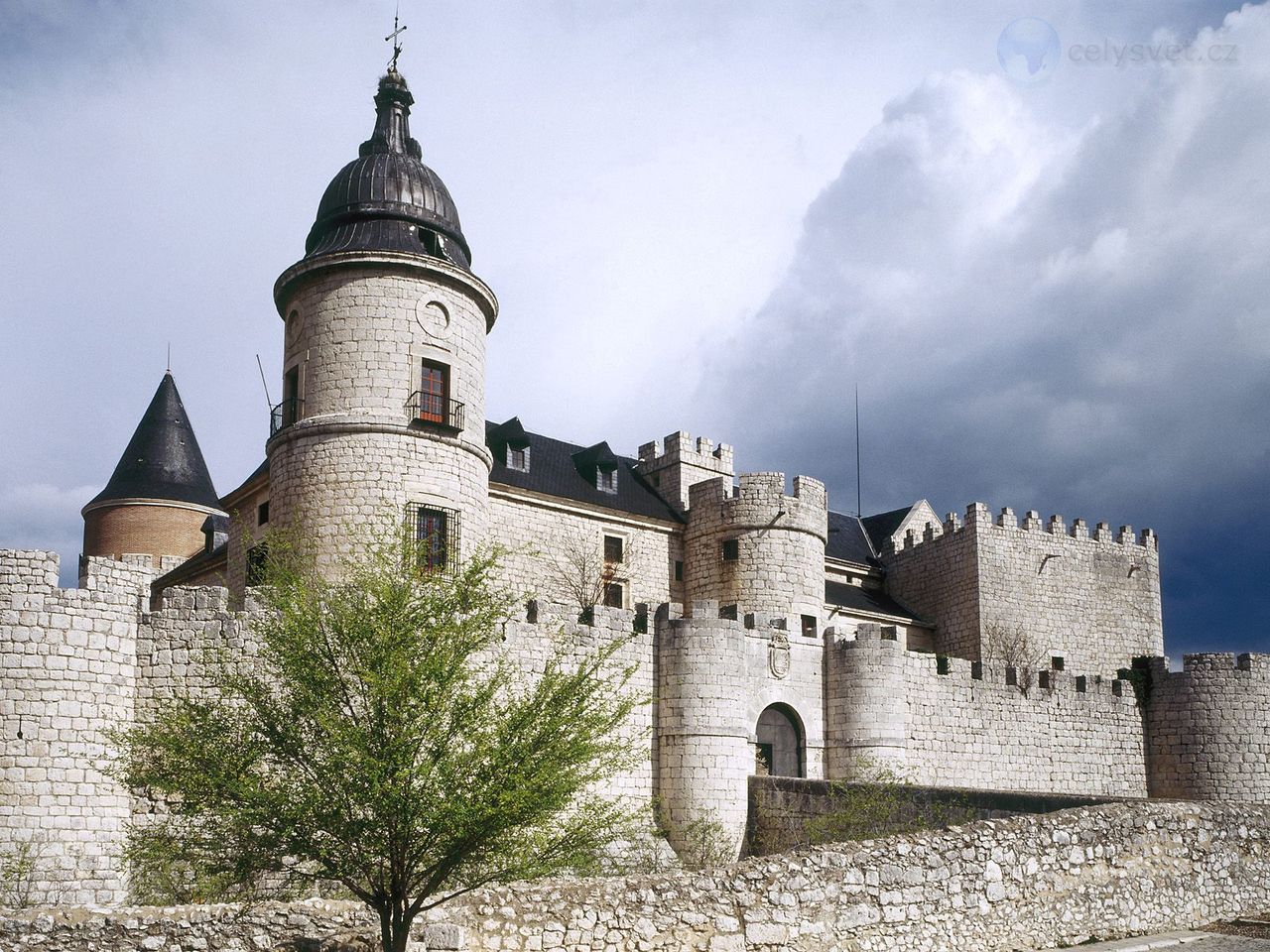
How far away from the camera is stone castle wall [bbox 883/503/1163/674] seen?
38.8m

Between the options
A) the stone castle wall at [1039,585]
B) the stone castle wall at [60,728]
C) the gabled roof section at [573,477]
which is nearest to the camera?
the stone castle wall at [60,728]

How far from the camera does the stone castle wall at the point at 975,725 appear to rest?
89.5ft

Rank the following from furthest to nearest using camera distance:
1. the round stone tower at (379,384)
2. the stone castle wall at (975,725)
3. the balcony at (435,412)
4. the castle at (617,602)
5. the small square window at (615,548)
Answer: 1. the small square window at (615,548)
2. the stone castle wall at (975,725)
3. the balcony at (435,412)
4. the round stone tower at (379,384)
5. the castle at (617,602)

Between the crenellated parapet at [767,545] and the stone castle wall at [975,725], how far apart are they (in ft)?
12.7

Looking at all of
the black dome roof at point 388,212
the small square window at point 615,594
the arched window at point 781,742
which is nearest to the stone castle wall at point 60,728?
the black dome roof at point 388,212

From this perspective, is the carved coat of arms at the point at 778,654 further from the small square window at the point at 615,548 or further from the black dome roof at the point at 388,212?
the black dome roof at the point at 388,212

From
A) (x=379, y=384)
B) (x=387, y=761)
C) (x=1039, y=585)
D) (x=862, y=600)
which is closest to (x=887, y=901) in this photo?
(x=387, y=761)

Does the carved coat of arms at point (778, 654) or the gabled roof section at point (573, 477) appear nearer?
the carved coat of arms at point (778, 654)

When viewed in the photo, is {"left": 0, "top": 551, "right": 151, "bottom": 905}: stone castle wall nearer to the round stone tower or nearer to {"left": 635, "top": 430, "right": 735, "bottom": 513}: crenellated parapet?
the round stone tower

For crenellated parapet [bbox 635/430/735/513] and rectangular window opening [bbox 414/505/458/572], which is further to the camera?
crenellated parapet [bbox 635/430/735/513]

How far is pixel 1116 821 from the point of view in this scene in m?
14.0

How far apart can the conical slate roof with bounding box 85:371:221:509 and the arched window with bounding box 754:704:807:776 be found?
77.4 feet

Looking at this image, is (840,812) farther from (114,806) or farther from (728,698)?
(114,806)

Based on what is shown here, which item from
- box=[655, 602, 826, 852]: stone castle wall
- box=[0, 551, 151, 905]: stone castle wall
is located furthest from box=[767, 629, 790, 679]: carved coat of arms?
box=[0, 551, 151, 905]: stone castle wall
